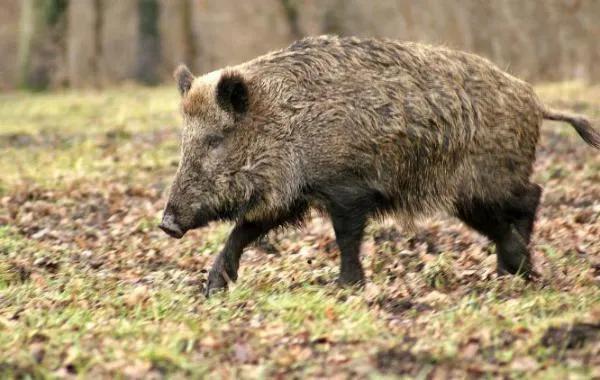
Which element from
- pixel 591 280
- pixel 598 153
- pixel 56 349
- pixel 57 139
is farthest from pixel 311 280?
pixel 57 139

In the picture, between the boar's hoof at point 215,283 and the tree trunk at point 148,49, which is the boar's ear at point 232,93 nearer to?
the boar's hoof at point 215,283

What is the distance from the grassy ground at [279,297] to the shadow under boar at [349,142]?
0.48m

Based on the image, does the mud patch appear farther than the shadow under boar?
No

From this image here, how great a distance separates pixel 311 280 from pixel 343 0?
70.2 ft

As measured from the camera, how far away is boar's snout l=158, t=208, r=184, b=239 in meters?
6.74

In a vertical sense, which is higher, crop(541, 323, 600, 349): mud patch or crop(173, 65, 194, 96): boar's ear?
crop(173, 65, 194, 96): boar's ear

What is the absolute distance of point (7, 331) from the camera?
568 centimetres

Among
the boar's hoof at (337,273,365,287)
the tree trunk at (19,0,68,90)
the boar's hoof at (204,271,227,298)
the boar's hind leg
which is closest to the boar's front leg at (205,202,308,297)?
the boar's hoof at (204,271,227,298)

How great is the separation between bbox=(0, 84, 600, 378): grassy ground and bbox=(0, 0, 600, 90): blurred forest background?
453 inches

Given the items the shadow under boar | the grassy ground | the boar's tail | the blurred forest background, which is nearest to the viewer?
the grassy ground

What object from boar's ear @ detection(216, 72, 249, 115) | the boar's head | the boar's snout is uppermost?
boar's ear @ detection(216, 72, 249, 115)

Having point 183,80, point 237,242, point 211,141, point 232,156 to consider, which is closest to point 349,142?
point 232,156

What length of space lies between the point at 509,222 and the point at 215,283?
7.04 feet

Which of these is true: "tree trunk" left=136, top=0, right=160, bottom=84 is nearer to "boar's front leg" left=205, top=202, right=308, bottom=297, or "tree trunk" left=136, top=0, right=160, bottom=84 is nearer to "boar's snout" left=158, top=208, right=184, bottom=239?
"boar's front leg" left=205, top=202, right=308, bottom=297
